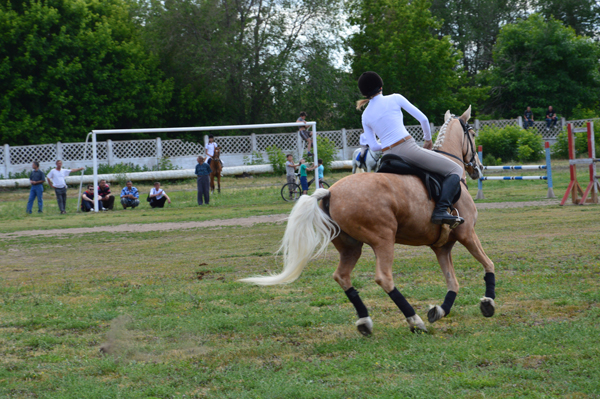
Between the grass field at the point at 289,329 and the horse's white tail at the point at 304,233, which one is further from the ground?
the horse's white tail at the point at 304,233

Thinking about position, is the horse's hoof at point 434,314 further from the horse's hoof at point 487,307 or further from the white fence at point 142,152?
the white fence at point 142,152

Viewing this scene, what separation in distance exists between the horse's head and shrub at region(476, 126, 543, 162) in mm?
25030

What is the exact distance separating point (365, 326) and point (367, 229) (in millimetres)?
828

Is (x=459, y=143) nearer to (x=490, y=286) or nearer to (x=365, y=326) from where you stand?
(x=490, y=286)

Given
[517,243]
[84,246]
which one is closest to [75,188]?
[84,246]

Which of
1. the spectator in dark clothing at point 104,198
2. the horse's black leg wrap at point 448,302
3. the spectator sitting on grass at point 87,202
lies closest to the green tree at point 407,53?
the spectator in dark clothing at point 104,198

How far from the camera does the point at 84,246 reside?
1251cm

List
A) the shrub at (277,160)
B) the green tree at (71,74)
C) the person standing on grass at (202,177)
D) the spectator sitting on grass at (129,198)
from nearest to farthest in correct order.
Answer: the person standing on grass at (202,177) → the spectator sitting on grass at (129,198) → the shrub at (277,160) → the green tree at (71,74)

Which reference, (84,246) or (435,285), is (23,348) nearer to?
(435,285)

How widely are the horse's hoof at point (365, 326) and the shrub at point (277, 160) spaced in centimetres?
2384

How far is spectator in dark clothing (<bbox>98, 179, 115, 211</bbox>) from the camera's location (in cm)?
2133

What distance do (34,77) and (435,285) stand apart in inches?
1211

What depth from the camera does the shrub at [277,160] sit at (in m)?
29.2

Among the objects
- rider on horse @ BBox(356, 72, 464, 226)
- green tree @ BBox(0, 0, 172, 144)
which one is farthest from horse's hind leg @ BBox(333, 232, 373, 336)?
green tree @ BBox(0, 0, 172, 144)
